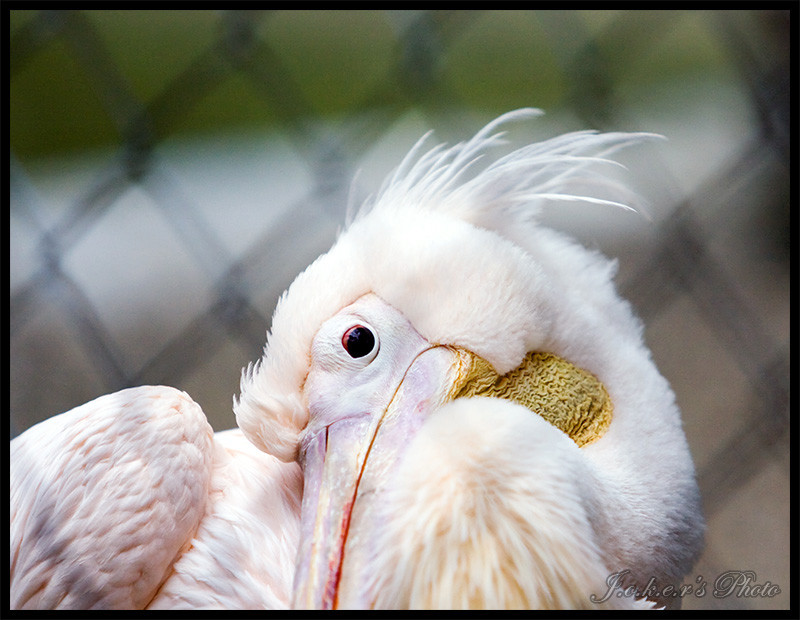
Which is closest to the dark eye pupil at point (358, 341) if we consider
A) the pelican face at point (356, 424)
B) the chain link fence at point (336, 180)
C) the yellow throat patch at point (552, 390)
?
the pelican face at point (356, 424)

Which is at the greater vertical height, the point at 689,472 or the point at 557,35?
the point at 557,35

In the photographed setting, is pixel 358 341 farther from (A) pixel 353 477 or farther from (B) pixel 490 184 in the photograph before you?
(B) pixel 490 184

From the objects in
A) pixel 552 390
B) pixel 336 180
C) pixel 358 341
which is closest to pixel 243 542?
pixel 358 341

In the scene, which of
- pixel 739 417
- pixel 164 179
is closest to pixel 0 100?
pixel 164 179

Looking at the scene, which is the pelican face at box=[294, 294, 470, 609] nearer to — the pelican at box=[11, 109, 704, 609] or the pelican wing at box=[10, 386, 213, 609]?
the pelican at box=[11, 109, 704, 609]

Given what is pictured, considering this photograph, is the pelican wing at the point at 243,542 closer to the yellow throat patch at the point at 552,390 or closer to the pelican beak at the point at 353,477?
the pelican beak at the point at 353,477

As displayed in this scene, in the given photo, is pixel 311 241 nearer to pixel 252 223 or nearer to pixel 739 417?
pixel 252 223

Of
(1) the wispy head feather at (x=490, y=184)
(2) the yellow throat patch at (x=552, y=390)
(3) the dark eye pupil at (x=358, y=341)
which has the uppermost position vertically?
(1) the wispy head feather at (x=490, y=184)

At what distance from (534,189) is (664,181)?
65 cm

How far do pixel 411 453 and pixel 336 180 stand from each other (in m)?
0.63

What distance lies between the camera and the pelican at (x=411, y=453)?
743 millimetres

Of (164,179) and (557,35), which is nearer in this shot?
(557,35)

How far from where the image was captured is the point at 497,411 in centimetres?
79

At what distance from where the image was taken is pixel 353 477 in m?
0.81
